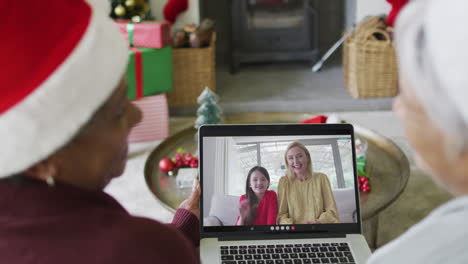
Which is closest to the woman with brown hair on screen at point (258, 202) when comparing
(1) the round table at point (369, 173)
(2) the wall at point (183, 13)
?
(1) the round table at point (369, 173)

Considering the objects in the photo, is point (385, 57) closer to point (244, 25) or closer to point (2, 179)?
point (244, 25)

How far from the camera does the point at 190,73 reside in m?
3.19

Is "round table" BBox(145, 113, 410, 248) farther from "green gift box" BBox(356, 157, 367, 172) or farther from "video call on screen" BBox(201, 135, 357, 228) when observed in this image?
"video call on screen" BBox(201, 135, 357, 228)

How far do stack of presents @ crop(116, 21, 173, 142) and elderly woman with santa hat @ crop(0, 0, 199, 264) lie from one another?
6.55 feet

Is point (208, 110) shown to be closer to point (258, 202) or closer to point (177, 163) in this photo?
point (177, 163)

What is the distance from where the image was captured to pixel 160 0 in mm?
3230

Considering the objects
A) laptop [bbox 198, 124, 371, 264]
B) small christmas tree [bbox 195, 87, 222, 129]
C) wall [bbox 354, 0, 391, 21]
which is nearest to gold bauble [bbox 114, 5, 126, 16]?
small christmas tree [bbox 195, 87, 222, 129]

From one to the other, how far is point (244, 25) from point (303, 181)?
249 centimetres

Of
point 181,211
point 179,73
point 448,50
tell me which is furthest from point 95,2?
point 179,73

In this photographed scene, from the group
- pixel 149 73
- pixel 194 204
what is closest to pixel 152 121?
pixel 149 73

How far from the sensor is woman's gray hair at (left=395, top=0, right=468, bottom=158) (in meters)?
0.53

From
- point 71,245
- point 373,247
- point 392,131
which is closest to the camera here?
point 71,245

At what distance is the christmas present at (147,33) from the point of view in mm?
2752

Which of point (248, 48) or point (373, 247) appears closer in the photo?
point (373, 247)
